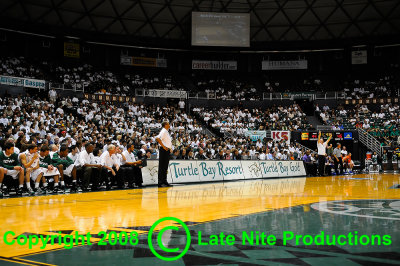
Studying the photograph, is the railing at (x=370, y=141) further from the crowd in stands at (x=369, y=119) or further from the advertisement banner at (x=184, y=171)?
the advertisement banner at (x=184, y=171)

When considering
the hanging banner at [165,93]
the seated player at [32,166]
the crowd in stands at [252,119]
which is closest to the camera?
the seated player at [32,166]

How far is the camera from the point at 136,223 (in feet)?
16.6

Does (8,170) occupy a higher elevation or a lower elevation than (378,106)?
lower

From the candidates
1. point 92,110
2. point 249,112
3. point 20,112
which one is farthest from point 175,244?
point 249,112

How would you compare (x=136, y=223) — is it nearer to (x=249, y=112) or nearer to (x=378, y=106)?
(x=249, y=112)

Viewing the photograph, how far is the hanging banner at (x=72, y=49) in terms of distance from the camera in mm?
38625

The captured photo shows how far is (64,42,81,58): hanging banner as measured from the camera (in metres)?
38.6

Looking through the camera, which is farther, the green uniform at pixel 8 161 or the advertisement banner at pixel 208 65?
the advertisement banner at pixel 208 65

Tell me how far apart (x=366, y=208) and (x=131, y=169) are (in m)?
7.90

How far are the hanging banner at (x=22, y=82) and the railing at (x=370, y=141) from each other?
81.5ft

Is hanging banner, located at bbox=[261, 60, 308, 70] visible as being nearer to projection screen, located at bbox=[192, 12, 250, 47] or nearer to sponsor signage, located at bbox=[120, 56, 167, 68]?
projection screen, located at bbox=[192, 12, 250, 47]

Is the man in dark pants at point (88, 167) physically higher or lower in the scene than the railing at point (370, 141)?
lower

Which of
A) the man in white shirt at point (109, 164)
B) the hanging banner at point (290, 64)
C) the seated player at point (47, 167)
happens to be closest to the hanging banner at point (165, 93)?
the hanging banner at point (290, 64)

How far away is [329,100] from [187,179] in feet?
94.8
